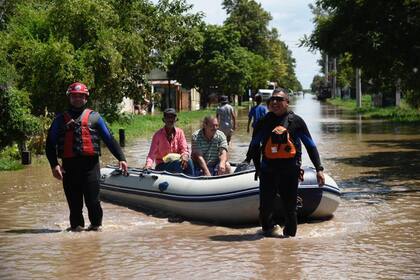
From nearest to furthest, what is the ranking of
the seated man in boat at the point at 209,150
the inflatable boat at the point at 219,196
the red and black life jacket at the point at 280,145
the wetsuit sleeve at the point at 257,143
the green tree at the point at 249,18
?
the red and black life jacket at the point at 280,145 < the wetsuit sleeve at the point at 257,143 < the inflatable boat at the point at 219,196 < the seated man in boat at the point at 209,150 < the green tree at the point at 249,18

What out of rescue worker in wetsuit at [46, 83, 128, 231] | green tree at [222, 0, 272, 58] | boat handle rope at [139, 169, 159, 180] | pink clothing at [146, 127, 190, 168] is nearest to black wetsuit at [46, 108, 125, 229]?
rescue worker in wetsuit at [46, 83, 128, 231]

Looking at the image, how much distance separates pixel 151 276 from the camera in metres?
6.69

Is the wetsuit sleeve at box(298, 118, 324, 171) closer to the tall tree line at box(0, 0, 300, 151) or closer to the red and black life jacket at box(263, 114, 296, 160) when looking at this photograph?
the red and black life jacket at box(263, 114, 296, 160)

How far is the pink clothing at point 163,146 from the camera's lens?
35.4ft

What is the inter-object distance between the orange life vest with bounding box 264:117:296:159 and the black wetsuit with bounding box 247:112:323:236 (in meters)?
0.05

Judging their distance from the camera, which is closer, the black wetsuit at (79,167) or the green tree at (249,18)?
the black wetsuit at (79,167)

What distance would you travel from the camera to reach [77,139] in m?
8.45

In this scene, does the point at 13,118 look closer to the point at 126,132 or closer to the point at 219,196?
the point at 219,196

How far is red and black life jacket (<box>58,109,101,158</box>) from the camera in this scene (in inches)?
333

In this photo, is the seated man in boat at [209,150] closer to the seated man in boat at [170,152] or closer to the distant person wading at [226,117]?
the seated man in boat at [170,152]

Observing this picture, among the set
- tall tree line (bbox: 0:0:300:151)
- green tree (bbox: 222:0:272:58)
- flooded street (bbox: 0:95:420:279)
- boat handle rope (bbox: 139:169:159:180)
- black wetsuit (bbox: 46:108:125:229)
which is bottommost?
flooded street (bbox: 0:95:420:279)

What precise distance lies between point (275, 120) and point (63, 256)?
281 cm

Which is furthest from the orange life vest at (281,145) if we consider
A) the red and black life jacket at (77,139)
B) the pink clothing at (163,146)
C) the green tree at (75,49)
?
the green tree at (75,49)

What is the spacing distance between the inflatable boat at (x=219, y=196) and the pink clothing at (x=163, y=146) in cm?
40
